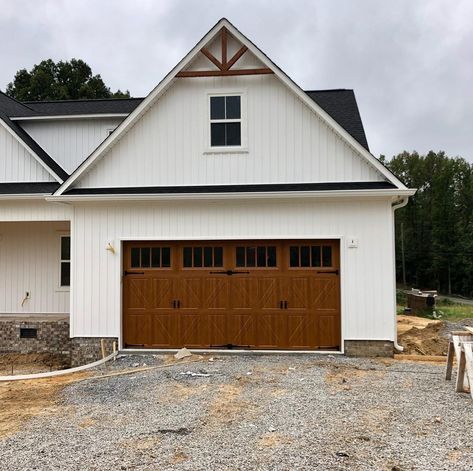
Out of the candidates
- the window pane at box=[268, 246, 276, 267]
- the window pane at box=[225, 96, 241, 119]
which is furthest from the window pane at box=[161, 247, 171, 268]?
the window pane at box=[225, 96, 241, 119]

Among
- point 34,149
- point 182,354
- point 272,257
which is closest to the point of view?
point 182,354

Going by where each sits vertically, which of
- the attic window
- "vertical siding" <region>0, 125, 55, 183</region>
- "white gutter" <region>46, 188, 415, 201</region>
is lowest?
"white gutter" <region>46, 188, 415, 201</region>

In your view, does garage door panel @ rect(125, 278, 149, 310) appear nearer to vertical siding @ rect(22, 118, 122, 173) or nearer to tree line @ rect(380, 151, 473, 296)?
vertical siding @ rect(22, 118, 122, 173)

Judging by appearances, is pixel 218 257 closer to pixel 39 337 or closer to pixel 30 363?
pixel 39 337

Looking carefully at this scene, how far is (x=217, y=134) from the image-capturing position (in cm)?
976

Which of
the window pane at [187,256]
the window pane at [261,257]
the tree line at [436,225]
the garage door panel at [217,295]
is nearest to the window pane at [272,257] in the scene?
the window pane at [261,257]

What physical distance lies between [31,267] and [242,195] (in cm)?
677

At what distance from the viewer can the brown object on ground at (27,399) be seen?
239 inches

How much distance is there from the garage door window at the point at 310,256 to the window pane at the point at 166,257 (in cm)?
268

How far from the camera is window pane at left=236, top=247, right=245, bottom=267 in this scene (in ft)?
31.7

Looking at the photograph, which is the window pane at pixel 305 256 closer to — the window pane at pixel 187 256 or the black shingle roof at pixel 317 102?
the window pane at pixel 187 256

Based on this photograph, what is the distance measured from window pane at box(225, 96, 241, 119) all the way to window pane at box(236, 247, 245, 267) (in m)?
2.94

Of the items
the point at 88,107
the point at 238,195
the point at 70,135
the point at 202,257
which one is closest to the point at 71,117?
the point at 70,135

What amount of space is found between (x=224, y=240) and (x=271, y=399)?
388 cm
